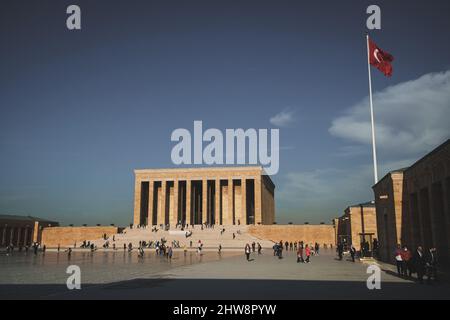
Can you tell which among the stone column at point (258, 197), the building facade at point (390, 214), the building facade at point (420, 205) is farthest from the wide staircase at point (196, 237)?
the building facade at point (420, 205)

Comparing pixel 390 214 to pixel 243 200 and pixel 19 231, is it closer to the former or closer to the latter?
pixel 243 200

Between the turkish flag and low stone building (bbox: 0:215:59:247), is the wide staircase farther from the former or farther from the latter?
the turkish flag

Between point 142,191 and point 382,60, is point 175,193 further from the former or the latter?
point 382,60

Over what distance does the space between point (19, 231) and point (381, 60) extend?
67.0m

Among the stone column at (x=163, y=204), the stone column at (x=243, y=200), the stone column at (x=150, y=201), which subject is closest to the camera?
the stone column at (x=243, y=200)

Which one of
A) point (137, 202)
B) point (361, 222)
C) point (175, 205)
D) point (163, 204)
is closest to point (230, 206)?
point (175, 205)

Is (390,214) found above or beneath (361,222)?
above

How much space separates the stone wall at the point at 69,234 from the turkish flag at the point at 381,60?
5279cm

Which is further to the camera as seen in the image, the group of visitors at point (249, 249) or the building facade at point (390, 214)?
the group of visitors at point (249, 249)

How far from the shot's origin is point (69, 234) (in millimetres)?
70438

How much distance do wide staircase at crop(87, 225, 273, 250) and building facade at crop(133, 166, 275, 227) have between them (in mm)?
7934

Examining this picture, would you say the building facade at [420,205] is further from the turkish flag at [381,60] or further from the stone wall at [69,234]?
the stone wall at [69,234]

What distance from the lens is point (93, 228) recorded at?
68.3 meters

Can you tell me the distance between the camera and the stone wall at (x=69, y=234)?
67625mm
